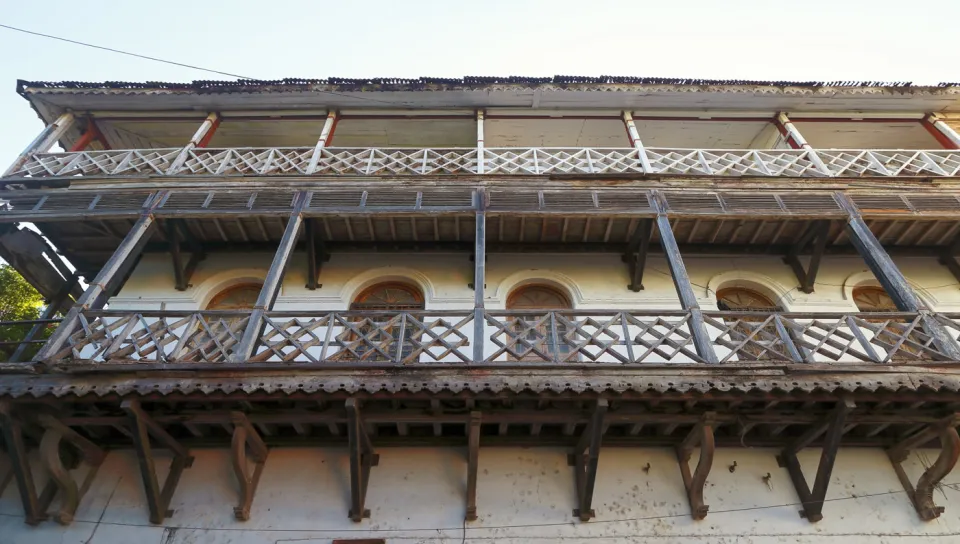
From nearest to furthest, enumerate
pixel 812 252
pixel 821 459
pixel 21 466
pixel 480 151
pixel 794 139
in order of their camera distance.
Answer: pixel 21 466 < pixel 821 459 < pixel 812 252 < pixel 480 151 < pixel 794 139

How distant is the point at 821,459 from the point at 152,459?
8.34 metres

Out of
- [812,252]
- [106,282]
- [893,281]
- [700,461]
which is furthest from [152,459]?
[812,252]

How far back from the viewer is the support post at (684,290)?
7127mm

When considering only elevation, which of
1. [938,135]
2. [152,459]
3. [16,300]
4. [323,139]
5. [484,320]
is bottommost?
[152,459]

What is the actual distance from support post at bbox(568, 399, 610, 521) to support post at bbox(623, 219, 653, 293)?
11.6 feet

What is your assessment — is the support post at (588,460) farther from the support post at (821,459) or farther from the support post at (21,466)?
the support post at (21,466)

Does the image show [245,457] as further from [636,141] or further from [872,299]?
[872,299]

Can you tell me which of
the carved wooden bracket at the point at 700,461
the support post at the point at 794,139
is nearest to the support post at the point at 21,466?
the carved wooden bracket at the point at 700,461

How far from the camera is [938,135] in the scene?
11547 mm

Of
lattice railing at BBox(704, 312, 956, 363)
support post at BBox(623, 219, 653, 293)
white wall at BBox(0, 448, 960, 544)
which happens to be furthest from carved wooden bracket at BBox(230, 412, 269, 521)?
support post at BBox(623, 219, 653, 293)

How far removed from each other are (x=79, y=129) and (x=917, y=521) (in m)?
15.7

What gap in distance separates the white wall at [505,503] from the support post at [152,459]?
150 mm

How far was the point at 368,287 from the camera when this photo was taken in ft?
33.7

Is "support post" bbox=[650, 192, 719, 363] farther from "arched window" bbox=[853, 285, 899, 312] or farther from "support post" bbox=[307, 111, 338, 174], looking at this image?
"support post" bbox=[307, 111, 338, 174]
